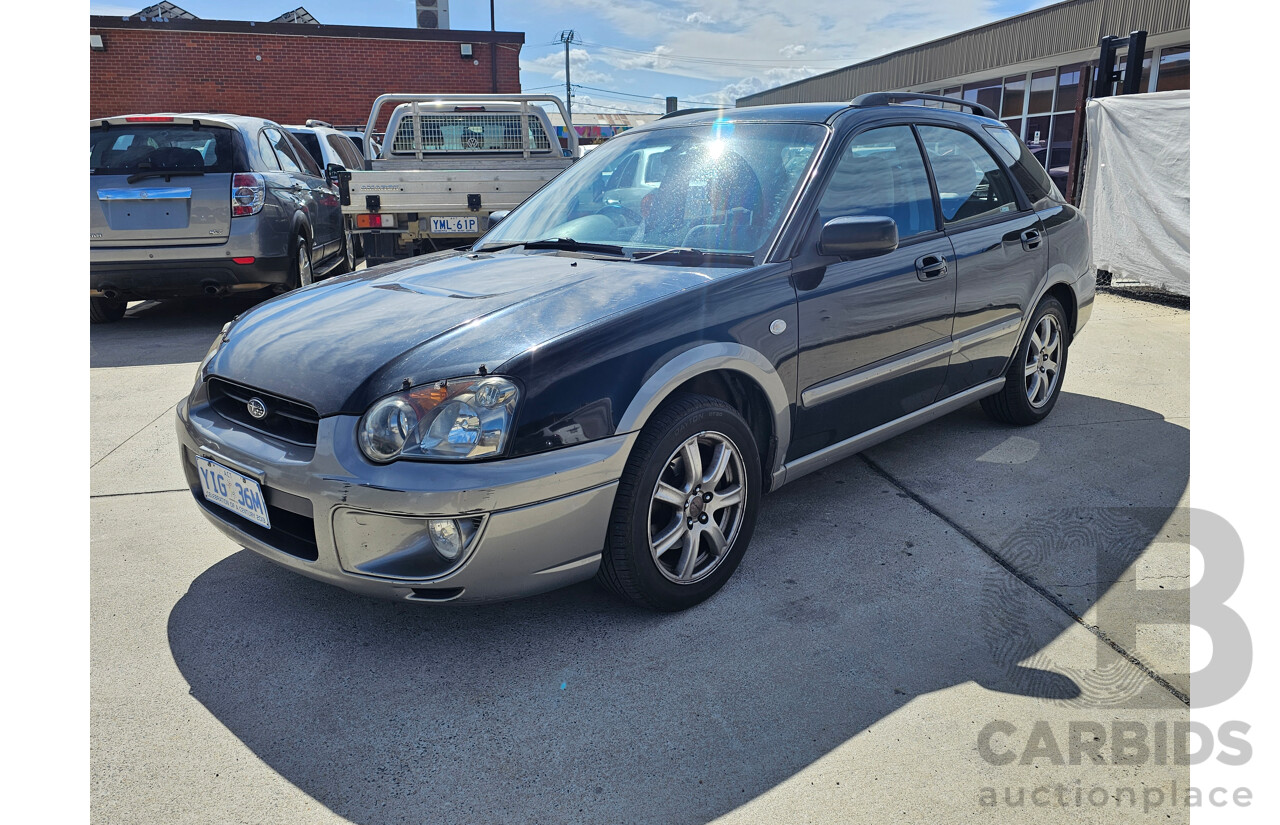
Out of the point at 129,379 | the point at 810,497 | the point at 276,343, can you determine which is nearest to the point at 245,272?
the point at 129,379

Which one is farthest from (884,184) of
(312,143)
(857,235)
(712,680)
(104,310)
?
(312,143)

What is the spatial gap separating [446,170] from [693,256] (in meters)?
6.06

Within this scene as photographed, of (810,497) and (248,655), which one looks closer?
(248,655)

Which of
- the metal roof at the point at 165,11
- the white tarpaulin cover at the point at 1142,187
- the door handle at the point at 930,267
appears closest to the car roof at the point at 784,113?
the door handle at the point at 930,267

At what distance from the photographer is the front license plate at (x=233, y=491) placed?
8.71 ft

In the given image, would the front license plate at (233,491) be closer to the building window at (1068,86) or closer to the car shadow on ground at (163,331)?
the car shadow on ground at (163,331)

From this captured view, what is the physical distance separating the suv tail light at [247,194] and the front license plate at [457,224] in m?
1.46

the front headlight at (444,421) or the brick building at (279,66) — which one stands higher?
the brick building at (279,66)

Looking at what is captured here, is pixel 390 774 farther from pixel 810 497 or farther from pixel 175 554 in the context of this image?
pixel 810 497

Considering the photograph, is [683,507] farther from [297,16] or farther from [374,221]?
[297,16]

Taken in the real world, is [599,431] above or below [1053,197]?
below

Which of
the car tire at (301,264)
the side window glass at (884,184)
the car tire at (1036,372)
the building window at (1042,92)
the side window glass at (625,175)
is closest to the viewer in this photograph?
the side window glass at (884,184)

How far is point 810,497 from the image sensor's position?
3.96 m

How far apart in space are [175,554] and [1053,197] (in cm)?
475
